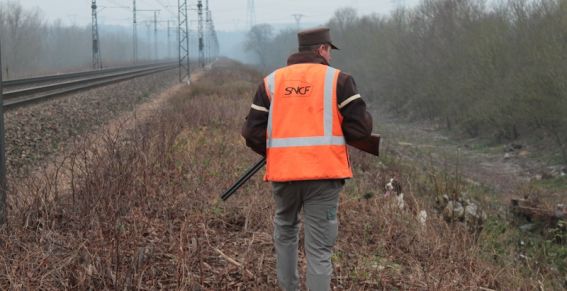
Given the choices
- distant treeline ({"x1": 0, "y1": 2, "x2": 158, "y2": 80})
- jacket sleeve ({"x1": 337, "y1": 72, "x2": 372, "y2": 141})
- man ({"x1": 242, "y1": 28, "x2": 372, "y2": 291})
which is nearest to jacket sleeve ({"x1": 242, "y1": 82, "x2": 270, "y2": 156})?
man ({"x1": 242, "y1": 28, "x2": 372, "y2": 291})

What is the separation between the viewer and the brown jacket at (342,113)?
12.2 ft

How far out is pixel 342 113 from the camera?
3.75 metres

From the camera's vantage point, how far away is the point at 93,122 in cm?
1655

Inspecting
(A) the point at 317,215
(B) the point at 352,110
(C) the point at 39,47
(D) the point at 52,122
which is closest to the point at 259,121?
(B) the point at 352,110

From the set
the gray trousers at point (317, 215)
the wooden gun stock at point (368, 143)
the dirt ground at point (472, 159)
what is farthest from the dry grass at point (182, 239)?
the dirt ground at point (472, 159)

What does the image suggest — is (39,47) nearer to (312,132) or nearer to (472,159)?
(472,159)

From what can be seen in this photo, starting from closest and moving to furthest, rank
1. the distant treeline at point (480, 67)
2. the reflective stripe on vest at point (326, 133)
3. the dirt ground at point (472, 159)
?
the reflective stripe on vest at point (326, 133) < the dirt ground at point (472, 159) < the distant treeline at point (480, 67)

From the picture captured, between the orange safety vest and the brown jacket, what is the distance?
5 centimetres

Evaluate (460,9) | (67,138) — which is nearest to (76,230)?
(67,138)

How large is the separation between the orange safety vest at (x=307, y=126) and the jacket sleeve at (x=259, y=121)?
96 mm

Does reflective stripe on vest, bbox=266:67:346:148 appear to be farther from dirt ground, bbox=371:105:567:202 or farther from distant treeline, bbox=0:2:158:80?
distant treeline, bbox=0:2:158:80

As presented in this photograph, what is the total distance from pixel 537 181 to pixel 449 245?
38.8ft

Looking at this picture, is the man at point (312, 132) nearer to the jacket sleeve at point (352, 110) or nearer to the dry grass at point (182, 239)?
the jacket sleeve at point (352, 110)

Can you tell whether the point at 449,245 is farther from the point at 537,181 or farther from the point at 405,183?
the point at 537,181
